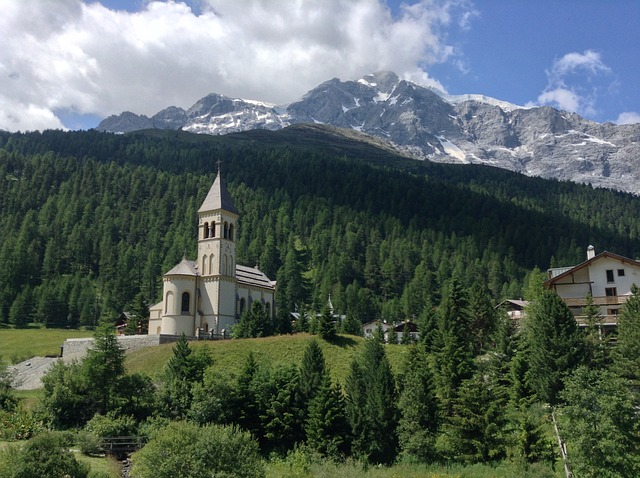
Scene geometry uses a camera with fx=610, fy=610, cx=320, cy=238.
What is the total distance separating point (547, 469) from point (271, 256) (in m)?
127

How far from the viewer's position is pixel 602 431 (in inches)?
1309

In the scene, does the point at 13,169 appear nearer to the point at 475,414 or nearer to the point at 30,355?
the point at 30,355

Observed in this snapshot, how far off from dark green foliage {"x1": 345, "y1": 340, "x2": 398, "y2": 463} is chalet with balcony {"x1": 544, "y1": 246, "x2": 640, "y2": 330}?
26066mm

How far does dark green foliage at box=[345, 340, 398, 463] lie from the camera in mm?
45375

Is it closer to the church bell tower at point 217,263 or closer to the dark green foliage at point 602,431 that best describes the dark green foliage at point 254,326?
the church bell tower at point 217,263

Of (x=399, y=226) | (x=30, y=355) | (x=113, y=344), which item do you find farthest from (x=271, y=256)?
(x=113, y=344)

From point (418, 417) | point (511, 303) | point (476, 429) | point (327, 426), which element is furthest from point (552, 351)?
point (511, 303)

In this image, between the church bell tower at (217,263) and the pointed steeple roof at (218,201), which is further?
the pointed steeple roof at (218,201)

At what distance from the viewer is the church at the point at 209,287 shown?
262 feet

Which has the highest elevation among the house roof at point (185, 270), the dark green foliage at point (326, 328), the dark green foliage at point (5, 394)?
the house roof at point (185, 270)

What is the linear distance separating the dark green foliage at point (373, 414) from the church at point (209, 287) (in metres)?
34.7

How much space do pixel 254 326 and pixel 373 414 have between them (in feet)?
96.8

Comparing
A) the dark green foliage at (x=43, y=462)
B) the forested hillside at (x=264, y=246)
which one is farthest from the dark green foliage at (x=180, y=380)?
the forested hillside at (x=264, y=246)

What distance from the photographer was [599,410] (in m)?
34.8
